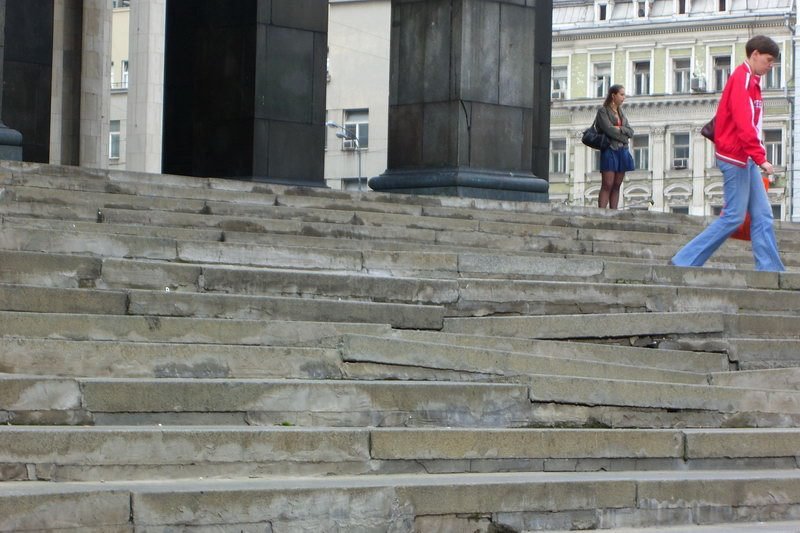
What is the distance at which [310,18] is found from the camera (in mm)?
18625

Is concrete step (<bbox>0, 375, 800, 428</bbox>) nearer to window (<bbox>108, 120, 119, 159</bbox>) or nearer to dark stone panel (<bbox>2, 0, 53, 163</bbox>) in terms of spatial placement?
dark stone panel (<bbox>2, 0, 53, 163</bbox>)

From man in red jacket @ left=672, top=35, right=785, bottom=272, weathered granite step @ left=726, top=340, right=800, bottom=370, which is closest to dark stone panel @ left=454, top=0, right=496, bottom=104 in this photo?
man in red jacket @ left=672, top=35, right=785, bottom=272

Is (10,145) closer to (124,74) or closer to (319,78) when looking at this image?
(319,78)

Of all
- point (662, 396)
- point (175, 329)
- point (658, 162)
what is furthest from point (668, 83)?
point (175, 329)

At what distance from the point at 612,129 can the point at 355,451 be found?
11573mm

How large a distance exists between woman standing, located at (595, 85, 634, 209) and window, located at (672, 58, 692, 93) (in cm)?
5438

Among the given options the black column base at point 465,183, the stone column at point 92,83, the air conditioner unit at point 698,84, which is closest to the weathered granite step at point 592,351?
the black column base at point 465,183

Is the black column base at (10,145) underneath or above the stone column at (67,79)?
underneath

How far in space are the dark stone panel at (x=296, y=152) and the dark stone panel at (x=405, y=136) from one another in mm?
995

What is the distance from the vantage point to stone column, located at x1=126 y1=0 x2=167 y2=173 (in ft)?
157

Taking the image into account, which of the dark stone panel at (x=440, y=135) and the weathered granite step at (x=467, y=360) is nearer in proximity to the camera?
the weathered granite step at (x=467, y=360)

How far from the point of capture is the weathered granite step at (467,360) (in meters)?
8.43

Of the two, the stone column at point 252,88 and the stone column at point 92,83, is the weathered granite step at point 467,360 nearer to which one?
the stone column at point 252,88

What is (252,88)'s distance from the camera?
1827 cm
